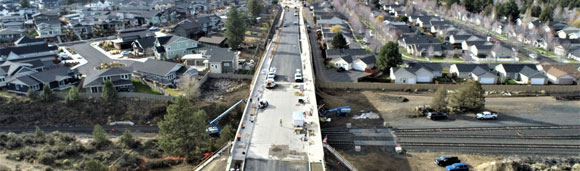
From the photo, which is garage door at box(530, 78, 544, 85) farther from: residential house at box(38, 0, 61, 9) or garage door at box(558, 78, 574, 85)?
residential house at box(38, 0, 61, 9)

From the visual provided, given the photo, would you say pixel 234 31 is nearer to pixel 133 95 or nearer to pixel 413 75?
pixel 133 95

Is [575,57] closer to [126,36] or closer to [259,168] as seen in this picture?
[259,168]

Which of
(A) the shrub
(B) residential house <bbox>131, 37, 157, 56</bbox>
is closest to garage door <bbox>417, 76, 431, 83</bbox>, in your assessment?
(B) residential house <bbox>131, 37, 157, 56</bbox>

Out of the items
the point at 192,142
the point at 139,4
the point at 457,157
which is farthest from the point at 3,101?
the point at 139,4

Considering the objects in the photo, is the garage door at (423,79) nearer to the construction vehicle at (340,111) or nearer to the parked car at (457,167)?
the construction vehicle at (340,111)

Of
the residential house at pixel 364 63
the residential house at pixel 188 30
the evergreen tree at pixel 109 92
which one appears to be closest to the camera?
the evergreen tree at pixel 109 92

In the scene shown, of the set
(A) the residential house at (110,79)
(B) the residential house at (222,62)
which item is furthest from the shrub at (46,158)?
(B) the residential house at (222,62)
